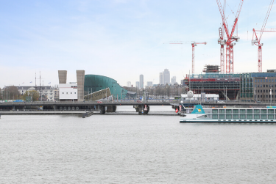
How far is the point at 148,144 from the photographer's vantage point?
2224 inches

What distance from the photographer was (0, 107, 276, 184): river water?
3528 cm

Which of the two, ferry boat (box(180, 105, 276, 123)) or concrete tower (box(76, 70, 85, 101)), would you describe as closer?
ferry boat (box(180, 105, 276, 123))

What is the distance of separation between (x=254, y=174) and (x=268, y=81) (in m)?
173

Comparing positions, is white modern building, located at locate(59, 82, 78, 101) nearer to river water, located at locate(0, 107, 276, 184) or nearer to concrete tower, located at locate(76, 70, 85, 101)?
concrete tower, located at locate(76, 70, 85, 101)

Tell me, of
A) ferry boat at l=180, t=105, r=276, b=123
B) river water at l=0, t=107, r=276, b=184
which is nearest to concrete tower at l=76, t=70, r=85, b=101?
ferry boat at l=180, t=105, r=276, b=123

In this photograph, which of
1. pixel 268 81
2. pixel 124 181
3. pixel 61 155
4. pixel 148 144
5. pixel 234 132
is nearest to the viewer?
pixel 124 181

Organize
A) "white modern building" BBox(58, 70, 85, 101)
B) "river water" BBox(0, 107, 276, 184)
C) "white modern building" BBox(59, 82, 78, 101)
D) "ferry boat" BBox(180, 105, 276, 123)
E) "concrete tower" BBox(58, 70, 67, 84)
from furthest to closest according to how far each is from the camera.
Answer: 1. "concrete tower" BBox(58, 70, 67, 84)
2. "white modern building" BBox(59, 82, 78, 101)
3. "white modern building" BBox(58, 70, 85, 101)
4. "ferry boat" BBox(180, 105, 276, 123)
5. "river water" BBox(0, 107, 276, 184)

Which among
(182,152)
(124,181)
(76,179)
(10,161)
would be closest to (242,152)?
(182,152)

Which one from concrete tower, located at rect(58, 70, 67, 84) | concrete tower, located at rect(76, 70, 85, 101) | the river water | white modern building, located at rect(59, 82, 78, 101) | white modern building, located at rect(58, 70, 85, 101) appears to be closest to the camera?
the river water

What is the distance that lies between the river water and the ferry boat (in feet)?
75.6

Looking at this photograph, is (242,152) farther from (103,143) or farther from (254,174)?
(103,143)

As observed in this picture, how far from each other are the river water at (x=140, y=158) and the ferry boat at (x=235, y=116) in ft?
75.6

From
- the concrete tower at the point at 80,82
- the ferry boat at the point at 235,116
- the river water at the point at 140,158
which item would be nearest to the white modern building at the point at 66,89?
the concrete tower at the point at 80,82

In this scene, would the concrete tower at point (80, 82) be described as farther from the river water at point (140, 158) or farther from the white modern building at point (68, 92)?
the river water at point (140, 158)
